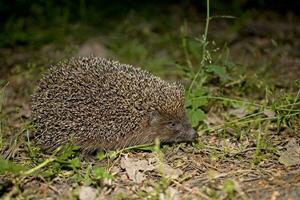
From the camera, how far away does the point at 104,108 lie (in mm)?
5512

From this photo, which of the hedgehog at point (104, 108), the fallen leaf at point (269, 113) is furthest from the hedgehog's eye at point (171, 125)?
the fallen leaf at point (269, 113)

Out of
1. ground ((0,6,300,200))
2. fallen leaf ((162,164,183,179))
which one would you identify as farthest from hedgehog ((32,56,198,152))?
fallen leaf ((162,164,183,179))

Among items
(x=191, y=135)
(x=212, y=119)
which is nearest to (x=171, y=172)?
(x=191, y=135)

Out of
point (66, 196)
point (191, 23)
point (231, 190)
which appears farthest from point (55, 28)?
point (231, 190)

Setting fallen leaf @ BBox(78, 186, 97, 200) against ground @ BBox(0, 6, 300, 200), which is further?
ground @ BBox(0, 6, 300, 200)

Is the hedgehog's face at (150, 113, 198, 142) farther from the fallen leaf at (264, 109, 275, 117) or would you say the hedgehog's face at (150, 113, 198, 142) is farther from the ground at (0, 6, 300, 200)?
the fallen leaf at (264, 109, 275, 117)

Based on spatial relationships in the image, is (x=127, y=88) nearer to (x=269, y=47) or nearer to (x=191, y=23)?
(x=269, y=47)

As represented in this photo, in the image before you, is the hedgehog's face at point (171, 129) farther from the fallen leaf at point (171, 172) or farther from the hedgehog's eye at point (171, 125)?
the fallen leaf at point (171, 172)

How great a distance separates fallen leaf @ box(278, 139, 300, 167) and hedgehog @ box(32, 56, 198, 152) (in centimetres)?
106

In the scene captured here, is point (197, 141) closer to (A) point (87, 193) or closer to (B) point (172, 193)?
(B) point (172, 193)

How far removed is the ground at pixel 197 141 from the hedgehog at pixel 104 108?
18cm

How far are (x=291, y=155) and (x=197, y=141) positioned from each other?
1.14 metres

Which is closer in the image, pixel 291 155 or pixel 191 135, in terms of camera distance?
pixel 291 155

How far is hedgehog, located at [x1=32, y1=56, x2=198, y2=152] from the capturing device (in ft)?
18.1
